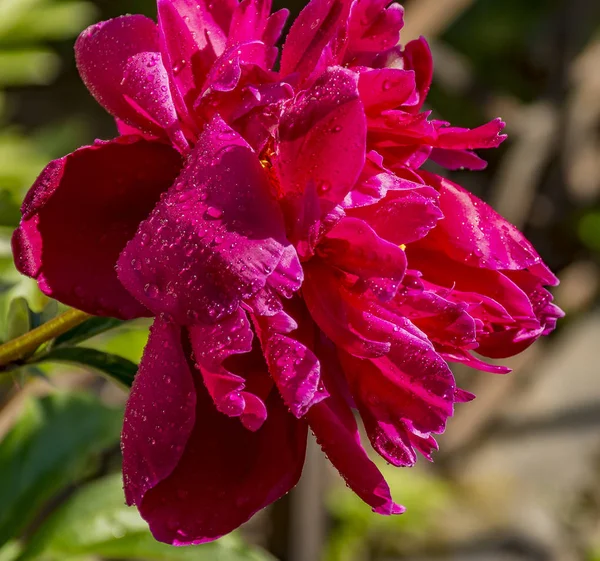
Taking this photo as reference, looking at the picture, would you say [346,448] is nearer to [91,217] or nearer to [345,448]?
[345,448]

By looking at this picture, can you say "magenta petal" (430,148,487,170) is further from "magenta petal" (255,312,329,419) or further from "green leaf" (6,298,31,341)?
"green leaf" (6,298,31,341)

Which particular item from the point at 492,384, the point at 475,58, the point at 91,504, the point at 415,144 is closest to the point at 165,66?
the point at 415,144

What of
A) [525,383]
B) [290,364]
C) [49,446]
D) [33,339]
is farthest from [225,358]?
[525,383]

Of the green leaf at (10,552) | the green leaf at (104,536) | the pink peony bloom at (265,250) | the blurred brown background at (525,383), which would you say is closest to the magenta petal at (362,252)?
the pink peony bloom at (265,250)

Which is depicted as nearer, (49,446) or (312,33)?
(312,33)

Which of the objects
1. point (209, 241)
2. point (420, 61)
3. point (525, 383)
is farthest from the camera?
point (525, 383)

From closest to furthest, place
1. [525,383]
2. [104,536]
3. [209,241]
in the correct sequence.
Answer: [209,241]
[104,536]
[525,383]
